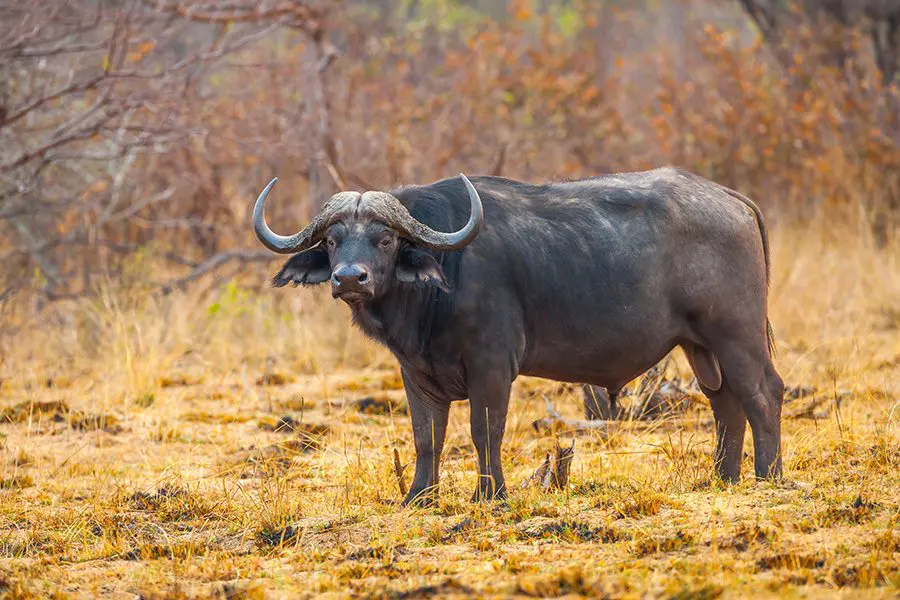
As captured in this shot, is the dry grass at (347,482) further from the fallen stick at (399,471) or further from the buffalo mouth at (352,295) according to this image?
the buffalo mouth at (352,295)

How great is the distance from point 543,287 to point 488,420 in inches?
26.6

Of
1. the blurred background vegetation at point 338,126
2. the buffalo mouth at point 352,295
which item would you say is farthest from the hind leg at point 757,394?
the blurred background vegetation at point 338,126

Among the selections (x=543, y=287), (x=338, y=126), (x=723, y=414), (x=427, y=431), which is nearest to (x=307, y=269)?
(x=427, y=431)

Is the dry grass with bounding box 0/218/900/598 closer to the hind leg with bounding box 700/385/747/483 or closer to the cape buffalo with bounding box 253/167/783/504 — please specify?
the hind leg with bounding box 700/385/747/483

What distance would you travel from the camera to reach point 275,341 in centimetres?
1044

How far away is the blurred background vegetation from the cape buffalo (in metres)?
3.95

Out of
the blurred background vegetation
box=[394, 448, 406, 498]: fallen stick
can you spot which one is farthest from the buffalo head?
the blurred background vegetation

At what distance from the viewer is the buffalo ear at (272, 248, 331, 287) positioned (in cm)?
583

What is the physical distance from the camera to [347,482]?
604cm

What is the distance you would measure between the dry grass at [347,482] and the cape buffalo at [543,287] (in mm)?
423

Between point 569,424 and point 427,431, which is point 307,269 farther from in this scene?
point 569,424

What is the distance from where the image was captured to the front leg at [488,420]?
19.0 ft

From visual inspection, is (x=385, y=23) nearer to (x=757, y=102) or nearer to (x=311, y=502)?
(x=757, y=102)

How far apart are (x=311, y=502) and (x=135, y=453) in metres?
1.99
